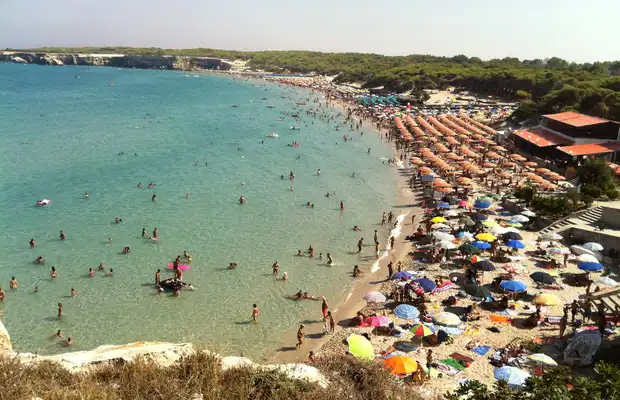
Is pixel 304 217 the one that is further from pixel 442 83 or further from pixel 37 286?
pixel 442 83

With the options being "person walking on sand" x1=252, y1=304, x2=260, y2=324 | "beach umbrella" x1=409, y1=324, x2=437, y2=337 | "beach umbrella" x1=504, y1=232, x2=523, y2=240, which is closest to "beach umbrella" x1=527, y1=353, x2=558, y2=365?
"beach umbrella" x1=409, y1=324, x2=437, y2=337

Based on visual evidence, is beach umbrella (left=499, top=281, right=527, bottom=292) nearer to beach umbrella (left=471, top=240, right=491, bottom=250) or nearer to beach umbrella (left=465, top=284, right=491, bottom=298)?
beach umbrella (left=465, top=284, right=491, bottom=298)

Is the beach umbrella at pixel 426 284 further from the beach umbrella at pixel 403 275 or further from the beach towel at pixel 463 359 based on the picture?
the beach towel at pixel 463 359

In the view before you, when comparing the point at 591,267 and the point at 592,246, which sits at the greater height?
the point at 592,246

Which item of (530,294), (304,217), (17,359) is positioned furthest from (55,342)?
(530,294)

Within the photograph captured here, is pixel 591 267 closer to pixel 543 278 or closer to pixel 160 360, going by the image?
pixel 543 278

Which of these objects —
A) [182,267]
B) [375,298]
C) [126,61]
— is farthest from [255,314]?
[126,61]

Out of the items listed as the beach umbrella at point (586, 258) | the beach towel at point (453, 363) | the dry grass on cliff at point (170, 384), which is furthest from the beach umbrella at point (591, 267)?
the dry grass on cliff at point (170, 384)
